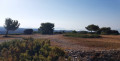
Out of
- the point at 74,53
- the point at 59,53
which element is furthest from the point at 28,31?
the point at 59,53

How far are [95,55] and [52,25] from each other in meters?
27.0

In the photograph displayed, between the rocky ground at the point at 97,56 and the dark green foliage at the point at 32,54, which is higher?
the dark green foliage at the point at 32,54

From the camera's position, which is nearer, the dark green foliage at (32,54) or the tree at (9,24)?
the dark green foliage at (32,54)

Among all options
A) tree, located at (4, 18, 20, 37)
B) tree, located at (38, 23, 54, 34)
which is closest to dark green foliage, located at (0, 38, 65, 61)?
tree, located at (4, 18, 20, 37)

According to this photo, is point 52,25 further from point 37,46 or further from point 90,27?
point 37,46

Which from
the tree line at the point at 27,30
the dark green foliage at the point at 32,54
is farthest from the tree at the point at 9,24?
the dark green foliage at the point at 32,54

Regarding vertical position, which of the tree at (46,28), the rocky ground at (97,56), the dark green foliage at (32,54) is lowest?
the rocky ground at (97,56)

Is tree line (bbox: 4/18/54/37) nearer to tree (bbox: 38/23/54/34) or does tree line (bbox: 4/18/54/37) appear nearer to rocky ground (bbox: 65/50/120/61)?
tree (bbox: 38/23/54/34)

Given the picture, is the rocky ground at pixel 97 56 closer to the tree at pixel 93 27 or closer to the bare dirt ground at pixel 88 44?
the bare dirt ground at pixel 88 44

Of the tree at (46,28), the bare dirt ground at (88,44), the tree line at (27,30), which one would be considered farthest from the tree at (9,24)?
the bare dirt ground at (88,44)

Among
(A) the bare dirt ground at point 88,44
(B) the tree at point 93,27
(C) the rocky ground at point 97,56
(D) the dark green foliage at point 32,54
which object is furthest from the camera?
(B) the tree at point 93,27

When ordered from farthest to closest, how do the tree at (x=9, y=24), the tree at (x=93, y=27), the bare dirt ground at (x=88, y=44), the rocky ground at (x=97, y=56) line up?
1. the tree at (x=93, y=27)
2. the tree at (x=9, y=24)
3. the bare dirt ground at (x=88, y=44)
4. the rocky ground at (x=97, y=56)

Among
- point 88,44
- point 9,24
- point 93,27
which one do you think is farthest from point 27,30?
point 88,44

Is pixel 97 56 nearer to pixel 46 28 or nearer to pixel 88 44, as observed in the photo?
pixel 88 44
